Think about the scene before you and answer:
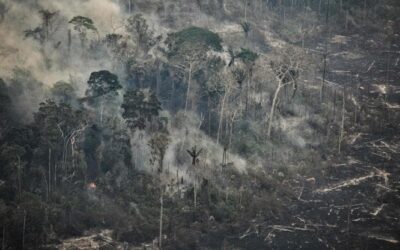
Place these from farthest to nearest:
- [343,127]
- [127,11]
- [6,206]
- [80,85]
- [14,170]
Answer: [127,11] → [343,127] → [80,85] → [14,170] → [6,206]

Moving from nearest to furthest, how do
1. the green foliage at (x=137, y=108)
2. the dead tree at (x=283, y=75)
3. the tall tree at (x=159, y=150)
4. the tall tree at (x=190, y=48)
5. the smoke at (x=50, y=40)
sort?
the tall tree at (x=159, y=150) < the green foliage at (x=137, y=108) < the smoke at (x=50, y=40) < the dead tree at (x=283, y=75) < the tall tree at (x=190, y=48)

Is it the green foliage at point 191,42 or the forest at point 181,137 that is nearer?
the forest at point 181,137

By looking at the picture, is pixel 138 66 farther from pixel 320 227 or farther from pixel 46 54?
pixel 320 227

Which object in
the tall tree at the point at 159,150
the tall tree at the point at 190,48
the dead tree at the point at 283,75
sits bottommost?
the tall tree at the point at 159,150

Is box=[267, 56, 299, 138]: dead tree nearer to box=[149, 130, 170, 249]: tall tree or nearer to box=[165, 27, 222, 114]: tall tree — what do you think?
box=[165, 27, 222, 114]: tall tree

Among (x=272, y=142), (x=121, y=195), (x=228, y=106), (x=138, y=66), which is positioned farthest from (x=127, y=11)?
(x=121, y=195)

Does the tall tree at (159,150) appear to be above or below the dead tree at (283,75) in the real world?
below

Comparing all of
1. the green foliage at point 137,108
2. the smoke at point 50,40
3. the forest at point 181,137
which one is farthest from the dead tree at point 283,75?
the smoke at point 50,40

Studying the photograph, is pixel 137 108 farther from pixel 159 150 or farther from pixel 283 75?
pixel 283 75

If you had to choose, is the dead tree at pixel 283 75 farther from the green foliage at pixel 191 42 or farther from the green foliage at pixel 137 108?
the green foliage at pixel 137 108
